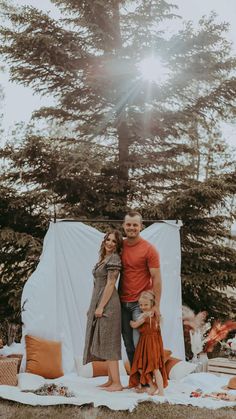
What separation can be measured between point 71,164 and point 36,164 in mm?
583

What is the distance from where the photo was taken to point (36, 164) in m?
6.67

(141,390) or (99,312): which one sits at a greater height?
(99,312)

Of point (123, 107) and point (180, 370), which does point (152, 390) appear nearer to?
point (180, 370)

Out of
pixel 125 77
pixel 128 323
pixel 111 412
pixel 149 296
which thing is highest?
pixel 125 77

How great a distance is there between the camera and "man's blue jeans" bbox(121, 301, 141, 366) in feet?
14.4

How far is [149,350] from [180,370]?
1018 mm

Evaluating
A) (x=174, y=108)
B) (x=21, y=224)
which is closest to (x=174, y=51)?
(x=174, y=108)

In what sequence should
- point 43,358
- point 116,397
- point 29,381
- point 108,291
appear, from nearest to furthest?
point 116,397 < point 108,291 < point 29,381 < point 43,358

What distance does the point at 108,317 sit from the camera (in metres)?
4.34

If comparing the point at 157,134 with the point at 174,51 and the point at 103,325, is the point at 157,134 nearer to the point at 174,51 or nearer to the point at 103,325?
the point at 174,51

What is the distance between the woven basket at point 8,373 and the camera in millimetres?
4522

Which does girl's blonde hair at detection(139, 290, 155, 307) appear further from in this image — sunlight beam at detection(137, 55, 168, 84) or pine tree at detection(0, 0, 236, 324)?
sunlight beam at detection(137, 55, 168, 84)

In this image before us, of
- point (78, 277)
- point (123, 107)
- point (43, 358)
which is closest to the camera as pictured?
point (43, 358)

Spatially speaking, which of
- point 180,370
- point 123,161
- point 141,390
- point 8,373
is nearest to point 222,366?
point 180,370
